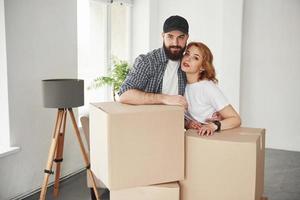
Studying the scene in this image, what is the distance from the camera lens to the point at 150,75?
1729 millimetres

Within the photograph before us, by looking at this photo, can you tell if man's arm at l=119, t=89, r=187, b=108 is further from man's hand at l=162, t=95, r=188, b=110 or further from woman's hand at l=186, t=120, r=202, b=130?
woman's hand at l=186, t=120, r=202, b=130

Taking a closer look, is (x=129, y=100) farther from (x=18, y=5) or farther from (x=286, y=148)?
(x=286, y=148)

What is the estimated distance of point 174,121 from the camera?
58.2 inches

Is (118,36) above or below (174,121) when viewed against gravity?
above

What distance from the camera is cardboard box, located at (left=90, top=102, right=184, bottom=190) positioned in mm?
1411

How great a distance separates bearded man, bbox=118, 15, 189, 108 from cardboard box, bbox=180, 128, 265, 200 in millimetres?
242

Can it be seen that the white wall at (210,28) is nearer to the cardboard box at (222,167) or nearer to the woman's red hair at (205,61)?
the woman's red hair at (205,61)

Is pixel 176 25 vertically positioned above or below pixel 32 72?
above

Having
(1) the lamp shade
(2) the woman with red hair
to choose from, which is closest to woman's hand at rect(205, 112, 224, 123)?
(2) the woman with red hair

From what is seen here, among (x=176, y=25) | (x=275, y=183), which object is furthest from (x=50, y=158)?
(x=275, y=183)

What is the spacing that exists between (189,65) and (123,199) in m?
0.72

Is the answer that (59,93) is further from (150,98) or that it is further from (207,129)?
(207,129)

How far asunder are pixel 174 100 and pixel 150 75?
0.21m

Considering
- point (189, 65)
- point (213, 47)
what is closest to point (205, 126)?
point (189, 65)
